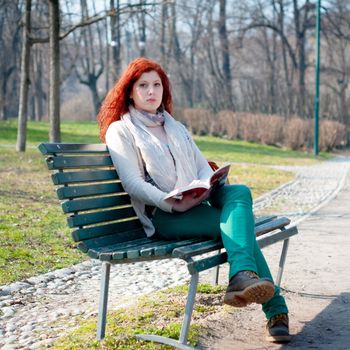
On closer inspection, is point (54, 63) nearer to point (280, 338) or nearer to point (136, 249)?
point (136, 249)

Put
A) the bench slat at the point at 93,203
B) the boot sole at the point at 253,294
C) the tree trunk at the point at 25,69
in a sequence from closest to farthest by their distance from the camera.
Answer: the boot sole at the point at 253,294 < the bench slat at the point at 93,203 < the tree trunk at the point at 25,69

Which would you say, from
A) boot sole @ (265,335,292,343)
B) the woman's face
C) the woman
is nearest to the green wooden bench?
the woman

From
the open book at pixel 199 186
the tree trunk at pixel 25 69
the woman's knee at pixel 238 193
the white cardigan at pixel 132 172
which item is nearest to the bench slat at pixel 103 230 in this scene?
the white cardigan at pixel 132 172

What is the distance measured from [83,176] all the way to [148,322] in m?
0.91

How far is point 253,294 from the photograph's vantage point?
360cm

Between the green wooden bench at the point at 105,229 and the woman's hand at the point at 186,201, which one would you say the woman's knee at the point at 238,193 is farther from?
the green wooden bench at the point at 105,229

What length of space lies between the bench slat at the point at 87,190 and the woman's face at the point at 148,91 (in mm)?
513

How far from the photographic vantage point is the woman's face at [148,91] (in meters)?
4.57

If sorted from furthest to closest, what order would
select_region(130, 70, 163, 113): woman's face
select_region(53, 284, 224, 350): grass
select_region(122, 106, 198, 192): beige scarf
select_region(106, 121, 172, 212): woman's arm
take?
1. select_region(130, 70, 163, 113): woman's face
2. select_region(122, 106, 198, 192): beige scarf
3. select_region(106, 121, 172, 212): woman's arm
4. select_region(53, 284, 224, 350): grass

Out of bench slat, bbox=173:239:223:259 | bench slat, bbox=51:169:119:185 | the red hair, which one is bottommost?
bench slat, bbox=173:239:223:259

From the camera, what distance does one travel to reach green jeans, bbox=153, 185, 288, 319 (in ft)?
12.4

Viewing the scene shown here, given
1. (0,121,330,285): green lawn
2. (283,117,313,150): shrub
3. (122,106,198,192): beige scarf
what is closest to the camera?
(122,106,198,192): beige scarf

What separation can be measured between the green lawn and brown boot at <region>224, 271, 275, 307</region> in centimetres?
232

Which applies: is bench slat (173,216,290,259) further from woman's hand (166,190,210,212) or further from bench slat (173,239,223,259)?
woman's hand (166,190,210,212)
